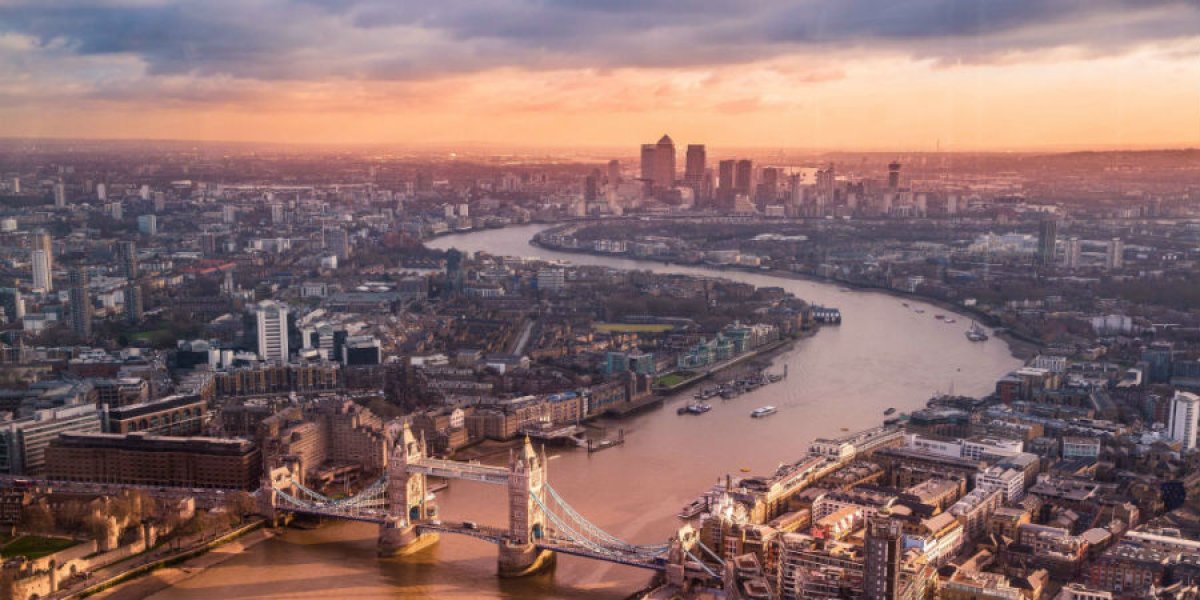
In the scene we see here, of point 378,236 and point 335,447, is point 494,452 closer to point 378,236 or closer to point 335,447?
point 335,447

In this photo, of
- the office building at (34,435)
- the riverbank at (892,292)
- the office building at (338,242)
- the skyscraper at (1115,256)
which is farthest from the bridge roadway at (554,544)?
the office building at (338,242)

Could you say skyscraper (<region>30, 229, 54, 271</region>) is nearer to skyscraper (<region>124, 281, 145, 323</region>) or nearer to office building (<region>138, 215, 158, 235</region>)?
skyscraper (<region>124, 281, 145, 323</region>)

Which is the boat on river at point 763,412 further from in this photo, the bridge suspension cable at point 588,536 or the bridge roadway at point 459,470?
the bridge roadway at point 459,470

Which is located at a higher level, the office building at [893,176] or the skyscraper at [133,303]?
the office building at [893,176]

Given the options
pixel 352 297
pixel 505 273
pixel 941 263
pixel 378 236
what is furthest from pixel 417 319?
pixel 941 263

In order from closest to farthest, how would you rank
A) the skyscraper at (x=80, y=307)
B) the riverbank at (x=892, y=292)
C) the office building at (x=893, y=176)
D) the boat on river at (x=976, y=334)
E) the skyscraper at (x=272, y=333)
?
1. the skyscraper at (x=272, y=333)
2. the skyscraper at (x=80, y=307)
3. the riverbank at (x=892, y=292)
4. the boat on river at (x=976, y=334)
5. the office building at (x=893, y=176)


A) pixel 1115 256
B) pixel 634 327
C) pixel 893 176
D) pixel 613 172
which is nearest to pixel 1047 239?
pixel 1115 256
